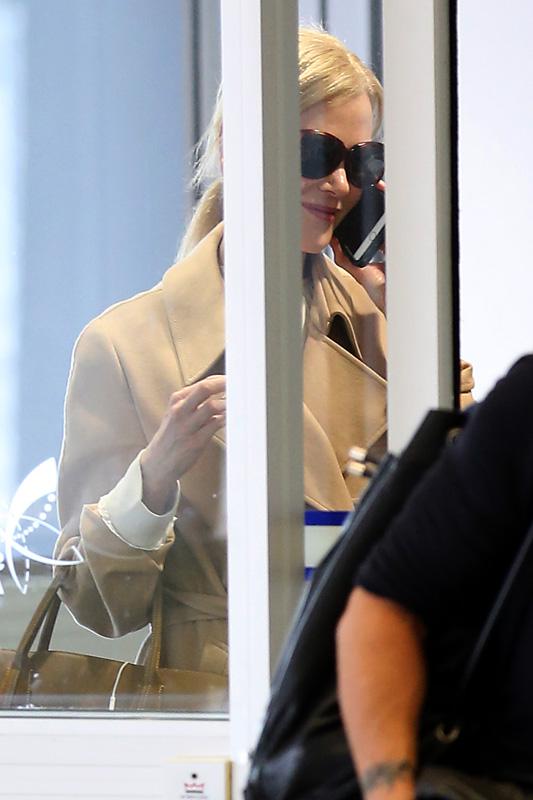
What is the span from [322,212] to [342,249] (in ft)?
0.20

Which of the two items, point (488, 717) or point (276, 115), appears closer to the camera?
point (488, 717)

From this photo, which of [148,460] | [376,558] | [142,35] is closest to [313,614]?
[376,558]

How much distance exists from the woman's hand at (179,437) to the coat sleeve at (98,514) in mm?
32

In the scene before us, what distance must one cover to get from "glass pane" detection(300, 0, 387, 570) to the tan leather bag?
282mm

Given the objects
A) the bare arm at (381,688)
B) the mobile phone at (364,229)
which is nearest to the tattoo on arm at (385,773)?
the bare arm at (381,688)

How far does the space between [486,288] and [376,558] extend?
851 millimetres

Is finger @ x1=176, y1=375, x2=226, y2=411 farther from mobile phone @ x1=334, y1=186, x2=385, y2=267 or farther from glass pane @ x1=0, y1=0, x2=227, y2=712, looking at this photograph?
mobile phone @ x1=334, y1=186, x2=385, y2=267

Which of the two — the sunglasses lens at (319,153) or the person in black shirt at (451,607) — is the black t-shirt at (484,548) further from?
the sunglasses lens at (319,153)

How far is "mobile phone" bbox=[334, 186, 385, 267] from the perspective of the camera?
5.48 ft

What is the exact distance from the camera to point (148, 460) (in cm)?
169

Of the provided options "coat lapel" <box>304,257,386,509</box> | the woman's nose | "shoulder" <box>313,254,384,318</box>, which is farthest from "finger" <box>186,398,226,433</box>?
the woman's nose

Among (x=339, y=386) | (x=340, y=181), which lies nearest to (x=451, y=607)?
(x=339, y=386)

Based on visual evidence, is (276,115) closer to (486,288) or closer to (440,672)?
(486,288)

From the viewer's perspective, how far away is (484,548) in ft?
2.72
